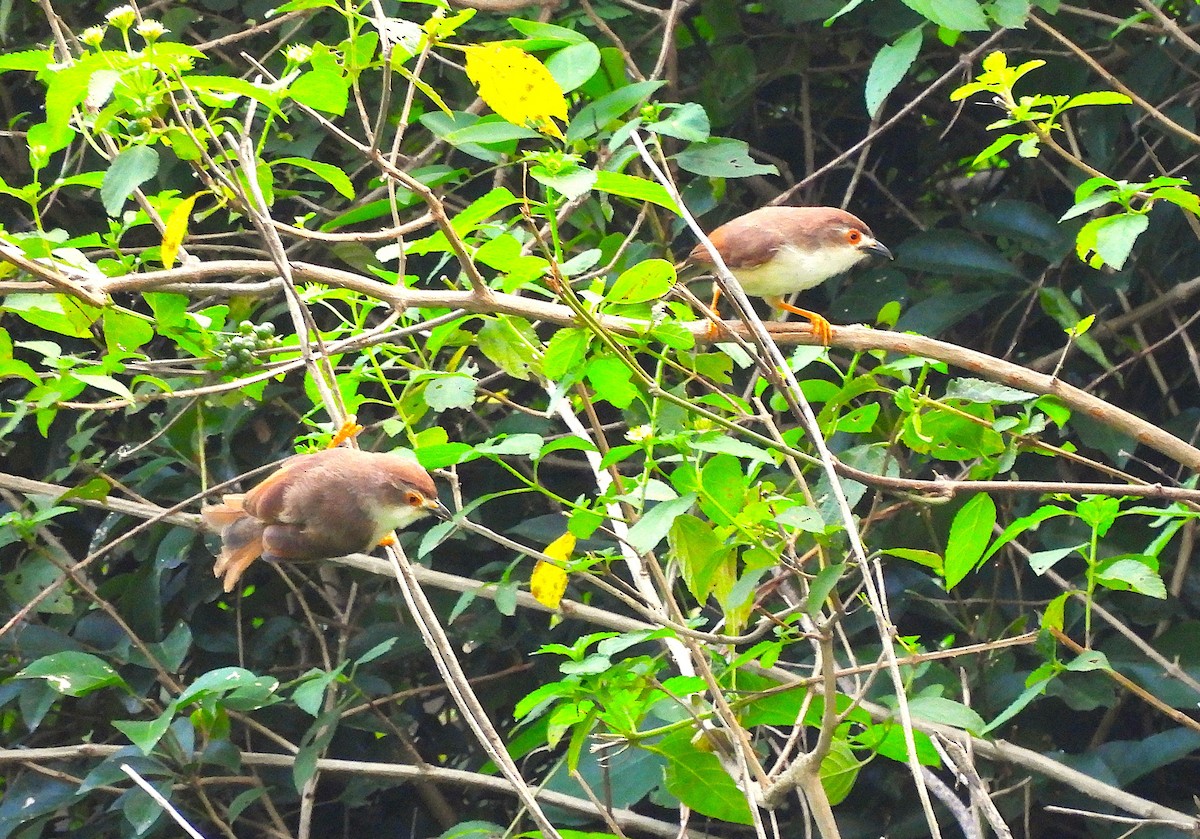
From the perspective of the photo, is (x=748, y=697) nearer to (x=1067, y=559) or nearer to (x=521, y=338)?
(x=521, y=338)

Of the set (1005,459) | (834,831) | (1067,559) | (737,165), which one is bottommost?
(1067,559)

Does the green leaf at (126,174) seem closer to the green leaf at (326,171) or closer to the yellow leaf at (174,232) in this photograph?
the yellow leaf at (174,232)

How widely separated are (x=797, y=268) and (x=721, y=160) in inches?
23.4

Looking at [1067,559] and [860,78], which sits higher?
[860,78]

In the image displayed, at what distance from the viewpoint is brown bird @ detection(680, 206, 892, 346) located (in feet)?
12.2

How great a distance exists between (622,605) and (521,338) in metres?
1.63

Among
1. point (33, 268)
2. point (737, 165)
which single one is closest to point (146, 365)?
point (33, 268)

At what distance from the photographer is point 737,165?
327 centimetres

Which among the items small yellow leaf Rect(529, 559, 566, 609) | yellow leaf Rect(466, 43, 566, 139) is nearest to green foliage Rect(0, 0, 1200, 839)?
yellow leaf Rect(466, 43, 566, 139)

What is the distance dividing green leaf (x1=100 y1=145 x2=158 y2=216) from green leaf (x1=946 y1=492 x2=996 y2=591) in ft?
5.64

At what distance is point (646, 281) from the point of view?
2268mm

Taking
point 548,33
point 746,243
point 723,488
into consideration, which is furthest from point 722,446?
point 746,243

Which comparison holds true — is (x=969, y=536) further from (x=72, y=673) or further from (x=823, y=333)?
(x=72, y=673)

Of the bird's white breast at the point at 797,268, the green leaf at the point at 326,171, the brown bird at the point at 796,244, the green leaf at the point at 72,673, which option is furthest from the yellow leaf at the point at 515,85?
the green leaf at the point at 72,673
